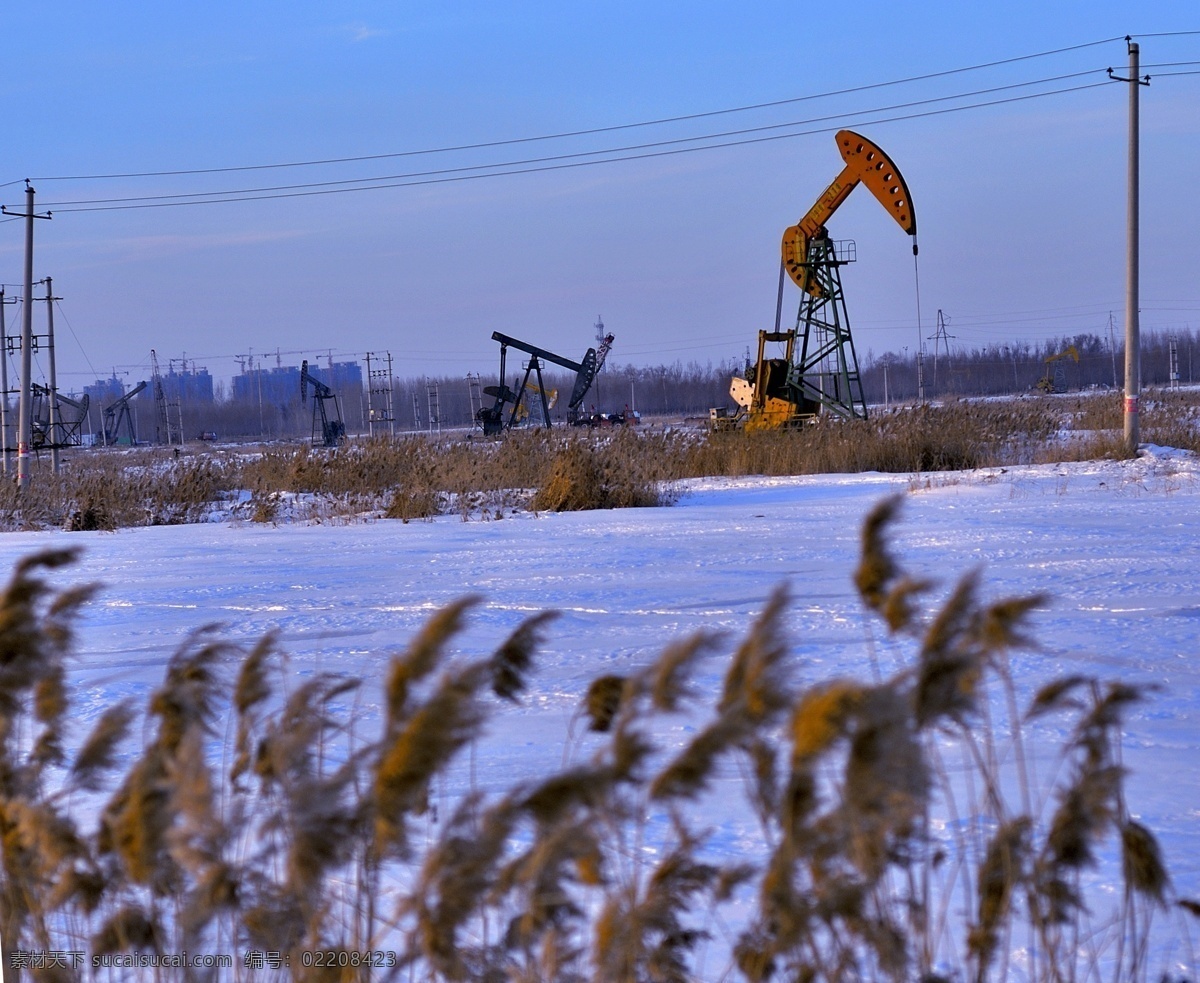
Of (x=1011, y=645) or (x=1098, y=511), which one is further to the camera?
(x=1098, y=511)

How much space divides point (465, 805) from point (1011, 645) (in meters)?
0.70

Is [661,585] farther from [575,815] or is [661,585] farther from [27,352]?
[27,352]

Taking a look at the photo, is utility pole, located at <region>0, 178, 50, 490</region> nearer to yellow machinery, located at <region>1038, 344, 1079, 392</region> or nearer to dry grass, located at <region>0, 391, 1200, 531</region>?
dry grass, located at <region>0, 391, 1200, 531</region>

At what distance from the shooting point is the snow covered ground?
441cm

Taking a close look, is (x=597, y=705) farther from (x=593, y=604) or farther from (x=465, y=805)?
(x=593, y=604)

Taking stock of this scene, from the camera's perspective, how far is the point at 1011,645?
1.52 metres

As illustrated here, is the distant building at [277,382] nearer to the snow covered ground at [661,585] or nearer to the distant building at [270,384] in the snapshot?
the distant building at [270,384]

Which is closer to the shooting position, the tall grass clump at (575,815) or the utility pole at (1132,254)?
the tall grass clump at (575,815)

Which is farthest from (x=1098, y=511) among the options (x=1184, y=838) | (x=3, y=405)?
(x=3, y=405)

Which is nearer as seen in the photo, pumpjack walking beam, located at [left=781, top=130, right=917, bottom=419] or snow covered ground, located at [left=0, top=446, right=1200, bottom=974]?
snow covered ground, located at [left=0, top=446, right=1200, bottom=974]

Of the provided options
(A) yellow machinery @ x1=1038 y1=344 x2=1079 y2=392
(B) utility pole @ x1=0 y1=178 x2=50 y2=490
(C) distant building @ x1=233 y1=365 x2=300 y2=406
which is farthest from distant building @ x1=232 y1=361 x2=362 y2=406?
(B) utility pole @ x1=0 y1=178 x2=50 y2=490

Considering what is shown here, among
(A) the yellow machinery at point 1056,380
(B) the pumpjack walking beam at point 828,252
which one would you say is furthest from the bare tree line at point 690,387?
(B) the pumpjack walking beam at point 828,252

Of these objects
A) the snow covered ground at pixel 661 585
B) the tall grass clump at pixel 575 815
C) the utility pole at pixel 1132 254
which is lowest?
the snow covered ground at pixel 661 585

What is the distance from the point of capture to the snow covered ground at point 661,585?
174 inches
